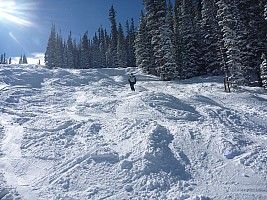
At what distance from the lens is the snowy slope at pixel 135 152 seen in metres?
7.48

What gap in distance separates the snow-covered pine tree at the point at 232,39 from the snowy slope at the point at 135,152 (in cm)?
739

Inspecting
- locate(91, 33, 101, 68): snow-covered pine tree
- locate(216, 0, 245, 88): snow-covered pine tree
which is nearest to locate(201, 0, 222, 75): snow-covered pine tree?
locate(216, 0, 245, 88): snow-covered pine tree

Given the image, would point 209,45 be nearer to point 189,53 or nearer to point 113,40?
point 189,53

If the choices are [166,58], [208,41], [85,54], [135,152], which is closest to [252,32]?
[208,41]

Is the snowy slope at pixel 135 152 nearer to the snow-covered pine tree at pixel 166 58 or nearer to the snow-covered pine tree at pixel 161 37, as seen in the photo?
the snow-covered pine tree at pixel 166 58

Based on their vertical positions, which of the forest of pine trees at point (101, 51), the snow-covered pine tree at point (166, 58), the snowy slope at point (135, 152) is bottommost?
the snowy slope at point (135, 152)

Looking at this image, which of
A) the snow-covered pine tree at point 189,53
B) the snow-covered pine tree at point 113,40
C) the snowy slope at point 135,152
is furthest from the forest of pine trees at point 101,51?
the snowy slope at point 135,152

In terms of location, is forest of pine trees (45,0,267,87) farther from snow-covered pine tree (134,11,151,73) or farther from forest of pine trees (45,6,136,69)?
forest of pine trees (45,6,136,69)

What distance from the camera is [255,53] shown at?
89.0ft

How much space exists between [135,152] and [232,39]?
18.8 m

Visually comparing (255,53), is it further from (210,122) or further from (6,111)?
(6,111)

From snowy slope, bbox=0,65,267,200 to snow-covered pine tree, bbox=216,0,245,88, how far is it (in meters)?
7.39

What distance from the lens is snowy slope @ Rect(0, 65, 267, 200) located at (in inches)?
295

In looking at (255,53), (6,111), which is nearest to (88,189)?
(6,111)
